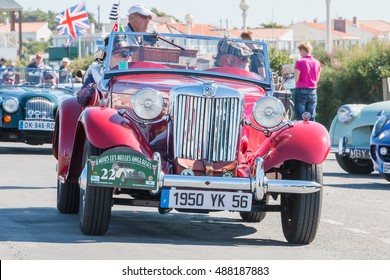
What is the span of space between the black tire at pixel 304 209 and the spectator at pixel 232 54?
1.84 meters

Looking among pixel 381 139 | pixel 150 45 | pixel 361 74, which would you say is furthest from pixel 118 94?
pixel 361 74

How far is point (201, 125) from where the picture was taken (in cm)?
884

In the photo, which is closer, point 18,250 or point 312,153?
point 18,250

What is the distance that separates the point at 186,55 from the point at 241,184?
2381 mm

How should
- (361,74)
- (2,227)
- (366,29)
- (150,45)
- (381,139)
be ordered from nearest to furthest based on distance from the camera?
(2,227)
(150,45)
(381,139)
(361,74)
(366,29)

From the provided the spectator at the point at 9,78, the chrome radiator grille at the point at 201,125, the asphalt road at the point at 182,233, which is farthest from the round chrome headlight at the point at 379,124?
the spectator at the point at 9,78

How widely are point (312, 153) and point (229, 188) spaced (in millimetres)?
789

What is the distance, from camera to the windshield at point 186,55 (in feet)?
33.8

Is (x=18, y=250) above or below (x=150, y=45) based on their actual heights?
below

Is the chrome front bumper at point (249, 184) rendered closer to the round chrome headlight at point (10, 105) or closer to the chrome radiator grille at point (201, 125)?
the chrome radiator grille at point (201, 125)

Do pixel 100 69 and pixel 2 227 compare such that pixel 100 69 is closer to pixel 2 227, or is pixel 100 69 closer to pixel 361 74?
pixel 2 227

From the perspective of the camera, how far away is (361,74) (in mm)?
26781

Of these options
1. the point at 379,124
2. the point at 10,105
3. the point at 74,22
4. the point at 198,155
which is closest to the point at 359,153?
the point at 379,124

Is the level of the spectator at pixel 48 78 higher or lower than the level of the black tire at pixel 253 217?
higher
